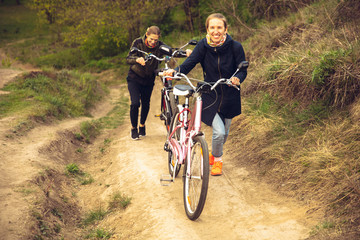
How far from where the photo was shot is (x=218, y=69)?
436 centimetres

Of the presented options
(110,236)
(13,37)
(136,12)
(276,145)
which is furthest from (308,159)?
(13,37)

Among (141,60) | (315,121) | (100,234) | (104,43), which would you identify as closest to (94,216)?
(100,234)

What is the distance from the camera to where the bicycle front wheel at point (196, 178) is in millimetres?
3552

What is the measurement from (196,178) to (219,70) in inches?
54.5

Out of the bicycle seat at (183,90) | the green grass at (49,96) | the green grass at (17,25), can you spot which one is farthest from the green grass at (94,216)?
the green grass at (17,25)

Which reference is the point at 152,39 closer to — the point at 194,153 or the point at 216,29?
the point at 216,29

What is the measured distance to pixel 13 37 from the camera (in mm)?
31672

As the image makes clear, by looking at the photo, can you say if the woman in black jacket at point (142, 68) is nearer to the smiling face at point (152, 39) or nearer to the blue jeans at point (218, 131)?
the smiling face at point (152, 39)

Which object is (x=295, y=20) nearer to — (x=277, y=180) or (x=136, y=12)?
(x=277, y=180)

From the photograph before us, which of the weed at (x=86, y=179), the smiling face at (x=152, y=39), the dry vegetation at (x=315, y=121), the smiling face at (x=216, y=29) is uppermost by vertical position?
the smiling face at (x=216, y=29)

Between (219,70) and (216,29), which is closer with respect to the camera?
(216,29)

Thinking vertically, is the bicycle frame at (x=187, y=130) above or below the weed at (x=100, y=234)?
above

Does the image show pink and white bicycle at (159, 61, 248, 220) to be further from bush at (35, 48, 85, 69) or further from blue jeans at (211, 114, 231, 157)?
bush at (35, 48, 85, 69)

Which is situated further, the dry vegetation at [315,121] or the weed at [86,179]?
the weed at [86,179]
